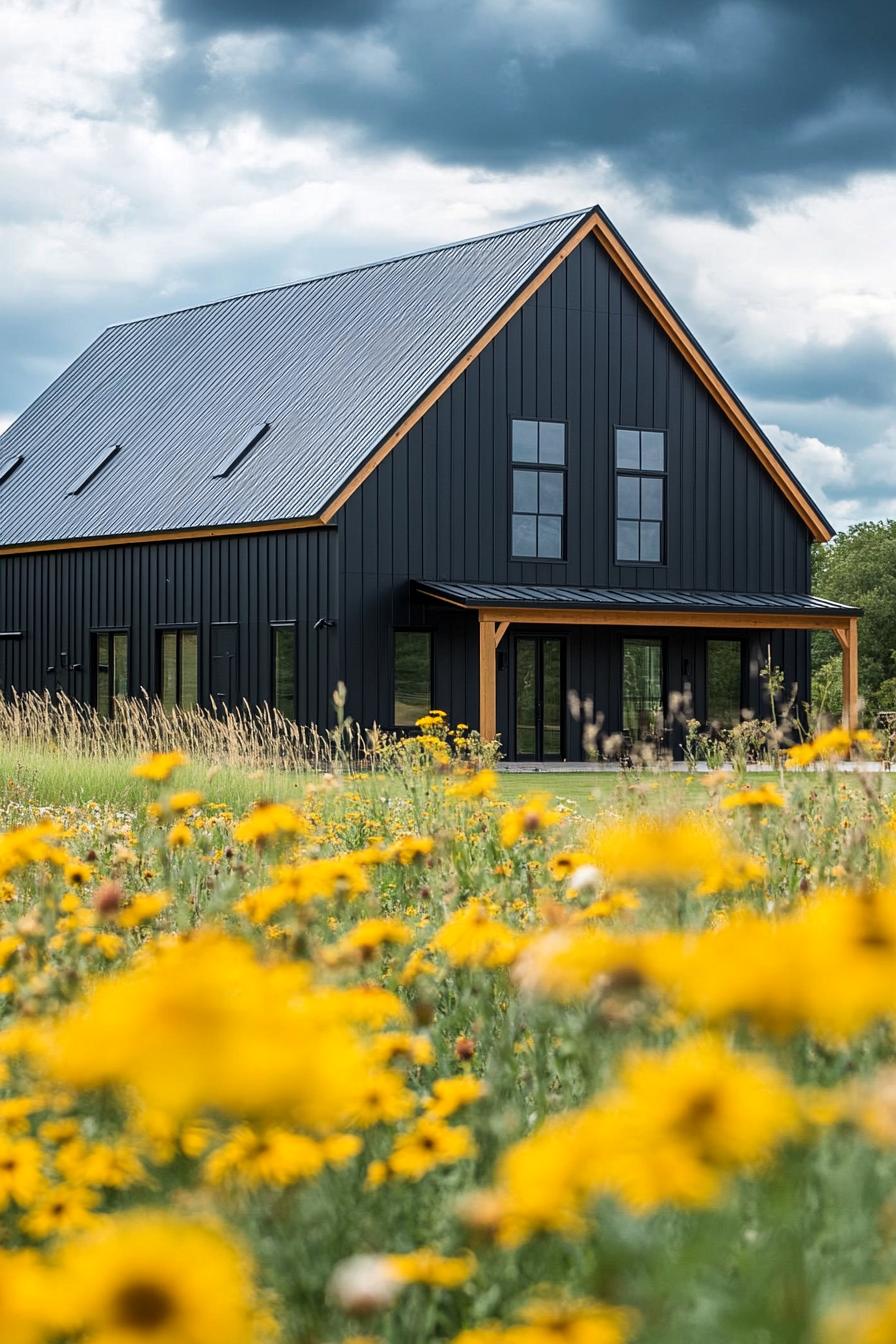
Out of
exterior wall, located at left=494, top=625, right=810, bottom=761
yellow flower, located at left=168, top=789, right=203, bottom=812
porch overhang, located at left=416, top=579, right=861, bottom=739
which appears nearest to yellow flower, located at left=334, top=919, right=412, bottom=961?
yellow flower, located at left=168, top=789, right=203, bottom=812


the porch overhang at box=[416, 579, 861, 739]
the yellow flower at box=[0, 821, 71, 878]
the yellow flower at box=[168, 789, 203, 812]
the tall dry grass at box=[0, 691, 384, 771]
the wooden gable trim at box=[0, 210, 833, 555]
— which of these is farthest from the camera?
the wooden gable trim at box=[0, 210, 833, 555]

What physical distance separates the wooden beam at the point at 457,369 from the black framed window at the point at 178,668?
4.04 meters

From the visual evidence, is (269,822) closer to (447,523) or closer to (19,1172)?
(19,1172)

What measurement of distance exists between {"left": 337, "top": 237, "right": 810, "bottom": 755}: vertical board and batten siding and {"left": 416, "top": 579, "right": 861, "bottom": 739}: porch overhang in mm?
369

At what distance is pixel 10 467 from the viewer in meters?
32.7

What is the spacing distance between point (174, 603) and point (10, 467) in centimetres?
763

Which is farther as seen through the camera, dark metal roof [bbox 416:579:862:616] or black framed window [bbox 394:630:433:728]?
black framed window [bbox 394:630:433:728]

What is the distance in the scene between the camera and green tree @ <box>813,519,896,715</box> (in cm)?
5903

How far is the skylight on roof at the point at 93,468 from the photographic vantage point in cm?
2986

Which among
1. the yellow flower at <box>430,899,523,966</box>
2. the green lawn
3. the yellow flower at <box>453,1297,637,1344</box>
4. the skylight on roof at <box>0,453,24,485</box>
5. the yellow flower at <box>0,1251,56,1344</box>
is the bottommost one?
the green lawn

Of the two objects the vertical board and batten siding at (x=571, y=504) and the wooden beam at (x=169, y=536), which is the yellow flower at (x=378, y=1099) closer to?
the wooden beam at (x=169, y=536)

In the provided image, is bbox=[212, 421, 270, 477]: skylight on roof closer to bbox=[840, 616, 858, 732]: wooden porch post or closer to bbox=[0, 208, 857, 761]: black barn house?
bbox=[0, 208, 857, 761]: black barn house

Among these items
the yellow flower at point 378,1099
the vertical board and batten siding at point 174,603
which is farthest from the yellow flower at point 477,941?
the vertical board and batten siding at point 174,603

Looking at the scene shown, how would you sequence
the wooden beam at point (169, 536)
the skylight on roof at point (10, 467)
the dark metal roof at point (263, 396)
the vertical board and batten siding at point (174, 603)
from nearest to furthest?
the wooden beam at point (169, 536) < the vertical board and batten siding at point (174, 603) < the dark metal roof at point (263, 396) < the skylight on roof at point (10, 467)
